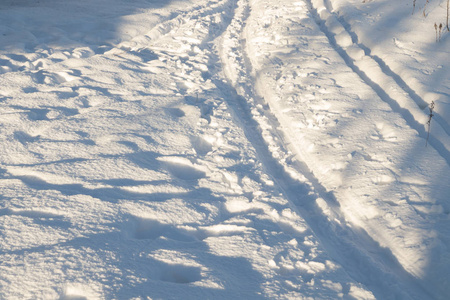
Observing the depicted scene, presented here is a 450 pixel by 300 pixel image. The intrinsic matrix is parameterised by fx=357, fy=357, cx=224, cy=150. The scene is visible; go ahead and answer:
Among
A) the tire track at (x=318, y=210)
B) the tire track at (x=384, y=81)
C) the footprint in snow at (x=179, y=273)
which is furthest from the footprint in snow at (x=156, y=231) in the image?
the tire track at (x=384, y=81)

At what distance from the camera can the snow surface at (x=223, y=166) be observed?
2.17 metres

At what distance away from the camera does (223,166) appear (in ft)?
10.4

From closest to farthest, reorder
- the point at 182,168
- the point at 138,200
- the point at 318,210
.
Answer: the point at 138,200 < the point at 318,210 < the point at 182,168

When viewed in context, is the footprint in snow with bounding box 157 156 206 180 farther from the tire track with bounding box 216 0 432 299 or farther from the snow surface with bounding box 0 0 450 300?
the tire track with bounding box 216 0 432 299

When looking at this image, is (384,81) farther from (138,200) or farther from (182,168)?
(138,200)

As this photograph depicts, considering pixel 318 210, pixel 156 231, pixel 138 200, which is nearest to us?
pixel 156 231

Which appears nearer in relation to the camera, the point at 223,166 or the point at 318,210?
the point at 318,210

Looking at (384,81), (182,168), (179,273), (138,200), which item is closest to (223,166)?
(182,168)

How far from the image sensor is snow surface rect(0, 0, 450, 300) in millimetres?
2172

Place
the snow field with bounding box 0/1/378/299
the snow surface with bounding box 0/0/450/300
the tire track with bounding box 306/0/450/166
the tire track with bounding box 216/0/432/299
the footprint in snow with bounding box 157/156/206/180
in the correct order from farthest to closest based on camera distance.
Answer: the tire track with bounding box 306/0/450/166
the footprint in snow with bounding box 157/156/206/180
the tire track with bounding box 216/0/432/299
the snow surface with bounding box 0/0/450/300
the snow field with bounding box 0/1/378/299

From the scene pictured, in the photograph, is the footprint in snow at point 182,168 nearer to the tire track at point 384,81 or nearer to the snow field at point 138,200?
the snow field at point 138,200

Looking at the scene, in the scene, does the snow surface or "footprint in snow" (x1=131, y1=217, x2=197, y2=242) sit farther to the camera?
"footprint in snow" (x1=131, y1=217, x2=197, y2=242)

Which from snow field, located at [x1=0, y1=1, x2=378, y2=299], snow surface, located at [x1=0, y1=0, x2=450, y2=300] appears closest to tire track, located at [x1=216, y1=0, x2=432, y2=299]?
snow surface, located at [x1=0, y1=0, x2=450, y2=300]

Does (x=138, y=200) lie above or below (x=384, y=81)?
below
